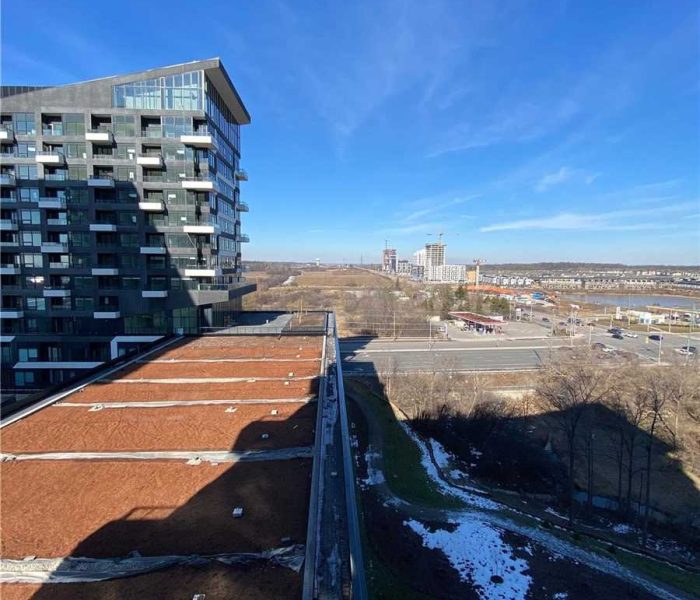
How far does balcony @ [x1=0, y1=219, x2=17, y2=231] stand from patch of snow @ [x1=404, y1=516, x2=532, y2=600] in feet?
103

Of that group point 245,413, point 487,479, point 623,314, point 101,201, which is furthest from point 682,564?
point 623,314

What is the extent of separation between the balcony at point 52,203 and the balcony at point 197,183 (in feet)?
27.2

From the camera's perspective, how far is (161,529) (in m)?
5.55

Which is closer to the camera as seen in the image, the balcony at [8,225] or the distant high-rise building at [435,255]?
the balcony at [8,225]

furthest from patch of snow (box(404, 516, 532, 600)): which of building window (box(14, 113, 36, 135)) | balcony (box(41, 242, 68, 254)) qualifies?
building window (box(14, 113, 36, 135))

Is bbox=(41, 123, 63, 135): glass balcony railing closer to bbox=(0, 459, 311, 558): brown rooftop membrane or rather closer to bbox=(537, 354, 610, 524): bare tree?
bbox=(0, 459, 311, 558): brown rooftop membrane

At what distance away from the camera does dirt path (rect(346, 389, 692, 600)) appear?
12930mm

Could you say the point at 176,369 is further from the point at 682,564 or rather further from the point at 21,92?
the point at 21,92

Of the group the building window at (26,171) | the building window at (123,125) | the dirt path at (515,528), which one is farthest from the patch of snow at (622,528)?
the building window at (26,171)

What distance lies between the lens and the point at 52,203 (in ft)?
86.8

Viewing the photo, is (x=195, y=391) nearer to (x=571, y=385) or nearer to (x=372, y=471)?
(x=372, y=471)

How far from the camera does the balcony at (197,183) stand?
26812mm

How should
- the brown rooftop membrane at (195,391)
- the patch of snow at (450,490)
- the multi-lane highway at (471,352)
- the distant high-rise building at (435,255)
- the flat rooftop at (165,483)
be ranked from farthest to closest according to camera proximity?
the distant high-rise building at (435,255)
the multi-lane highway at (471,352)
the patch of snow at (450,490)
the brown rooftop membrane at (195,391)
the flat rooftop at (165,483)

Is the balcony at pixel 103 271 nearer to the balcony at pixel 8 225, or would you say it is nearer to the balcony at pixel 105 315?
the balcony at pixel 105 315
